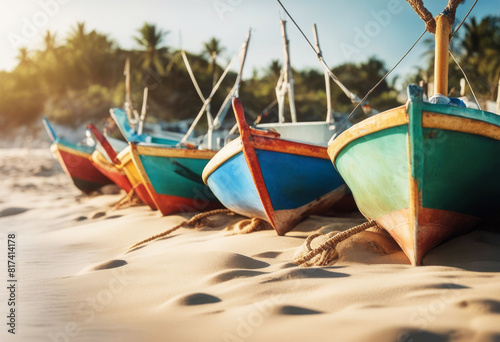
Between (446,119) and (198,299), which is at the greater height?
(446,119)

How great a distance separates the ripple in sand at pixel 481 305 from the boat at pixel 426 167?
3.16 ft

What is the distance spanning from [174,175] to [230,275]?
12.4 ft

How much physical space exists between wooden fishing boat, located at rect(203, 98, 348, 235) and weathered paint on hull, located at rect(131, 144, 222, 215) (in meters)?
1.43

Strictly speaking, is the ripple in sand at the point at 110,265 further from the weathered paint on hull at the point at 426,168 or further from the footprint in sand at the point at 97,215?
the footprint in sand at the point at 97,215

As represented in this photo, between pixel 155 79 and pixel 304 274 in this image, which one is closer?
pixel 304 274

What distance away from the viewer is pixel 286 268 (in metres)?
3.58

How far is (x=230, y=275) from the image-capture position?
3.44 m

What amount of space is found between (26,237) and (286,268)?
5569mm

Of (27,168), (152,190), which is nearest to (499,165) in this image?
(152,190)


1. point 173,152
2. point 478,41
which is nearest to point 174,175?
point 173,152

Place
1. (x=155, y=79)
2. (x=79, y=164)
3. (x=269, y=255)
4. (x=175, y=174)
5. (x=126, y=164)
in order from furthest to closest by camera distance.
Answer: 1. (x=155, y=79)
2. (x=79, y=164)
3. (x=126, y=164)
4. (x=175, y=174)
5. (x=269, y=255)

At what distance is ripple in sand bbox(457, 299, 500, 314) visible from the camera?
2318mm

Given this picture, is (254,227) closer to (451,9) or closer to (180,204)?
(180,204)

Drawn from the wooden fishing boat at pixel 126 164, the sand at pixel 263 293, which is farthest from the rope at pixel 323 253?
the wooden fishing boat at pixel 126 164
